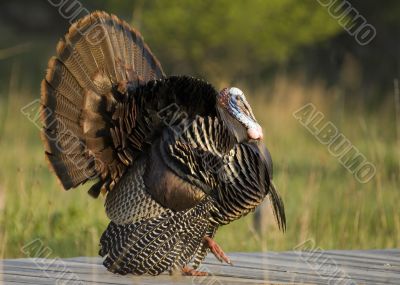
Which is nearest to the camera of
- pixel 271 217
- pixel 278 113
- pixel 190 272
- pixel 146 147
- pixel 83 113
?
pixel 190 272

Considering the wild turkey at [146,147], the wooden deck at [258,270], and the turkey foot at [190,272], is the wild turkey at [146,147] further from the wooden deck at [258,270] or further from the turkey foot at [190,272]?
the wooden deck at [258,270]

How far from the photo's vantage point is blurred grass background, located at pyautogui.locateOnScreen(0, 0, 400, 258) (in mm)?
7633

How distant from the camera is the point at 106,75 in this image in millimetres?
5668

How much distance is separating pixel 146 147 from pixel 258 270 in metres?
0.85

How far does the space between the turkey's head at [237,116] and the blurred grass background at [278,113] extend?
2.87ft

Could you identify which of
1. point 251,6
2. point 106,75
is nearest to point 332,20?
point 251,6

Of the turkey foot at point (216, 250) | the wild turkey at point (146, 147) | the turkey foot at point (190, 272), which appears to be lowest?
the turkey foot at point (190, 272)

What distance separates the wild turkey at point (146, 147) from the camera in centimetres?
513

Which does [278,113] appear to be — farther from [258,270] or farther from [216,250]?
[216,250]

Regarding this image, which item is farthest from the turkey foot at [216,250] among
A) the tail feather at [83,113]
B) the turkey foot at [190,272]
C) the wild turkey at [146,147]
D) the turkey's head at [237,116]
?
the tail feather at [83,113]

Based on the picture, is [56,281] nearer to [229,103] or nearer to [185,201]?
[185,201]

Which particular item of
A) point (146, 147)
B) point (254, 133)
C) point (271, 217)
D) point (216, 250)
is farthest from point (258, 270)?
point (271, 217)

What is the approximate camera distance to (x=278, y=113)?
48.1ft

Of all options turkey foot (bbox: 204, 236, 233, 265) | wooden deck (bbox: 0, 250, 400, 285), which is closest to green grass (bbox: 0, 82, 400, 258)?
wooden deck (bbox: 0, 250, 400, 285)
